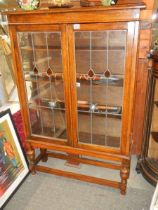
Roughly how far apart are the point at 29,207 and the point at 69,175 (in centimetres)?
45

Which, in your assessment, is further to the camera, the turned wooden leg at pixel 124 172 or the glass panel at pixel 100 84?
the turned wooden leg at pixel 124 172

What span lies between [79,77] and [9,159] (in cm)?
100

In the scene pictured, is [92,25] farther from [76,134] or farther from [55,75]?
[76,134]

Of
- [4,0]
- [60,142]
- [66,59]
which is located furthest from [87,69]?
[4,0]

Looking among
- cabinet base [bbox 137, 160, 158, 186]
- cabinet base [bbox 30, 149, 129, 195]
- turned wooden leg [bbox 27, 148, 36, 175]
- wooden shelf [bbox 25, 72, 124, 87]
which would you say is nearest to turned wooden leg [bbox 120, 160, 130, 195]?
cabinet base [bbox 30, 149, 129, 195]

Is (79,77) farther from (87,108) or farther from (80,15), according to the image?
(80,15)

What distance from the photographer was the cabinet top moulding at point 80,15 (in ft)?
4.08

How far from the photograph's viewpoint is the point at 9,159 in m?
1.86

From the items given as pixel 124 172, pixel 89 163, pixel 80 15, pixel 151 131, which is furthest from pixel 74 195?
pixel 80 15

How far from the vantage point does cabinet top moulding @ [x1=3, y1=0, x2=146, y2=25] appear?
4.08ft


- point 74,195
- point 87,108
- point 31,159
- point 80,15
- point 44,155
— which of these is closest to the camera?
point 80,15

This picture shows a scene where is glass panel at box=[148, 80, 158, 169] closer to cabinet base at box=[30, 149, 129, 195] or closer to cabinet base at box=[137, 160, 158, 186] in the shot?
cabinet base at box=[137, 160, 158, 186]

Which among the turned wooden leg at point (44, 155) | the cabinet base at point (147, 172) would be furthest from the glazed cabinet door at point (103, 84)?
the turned wooden leg at point (44, 155)

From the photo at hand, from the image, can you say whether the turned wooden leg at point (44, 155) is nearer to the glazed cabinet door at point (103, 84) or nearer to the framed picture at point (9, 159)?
the framed picture at point (9, 159)
